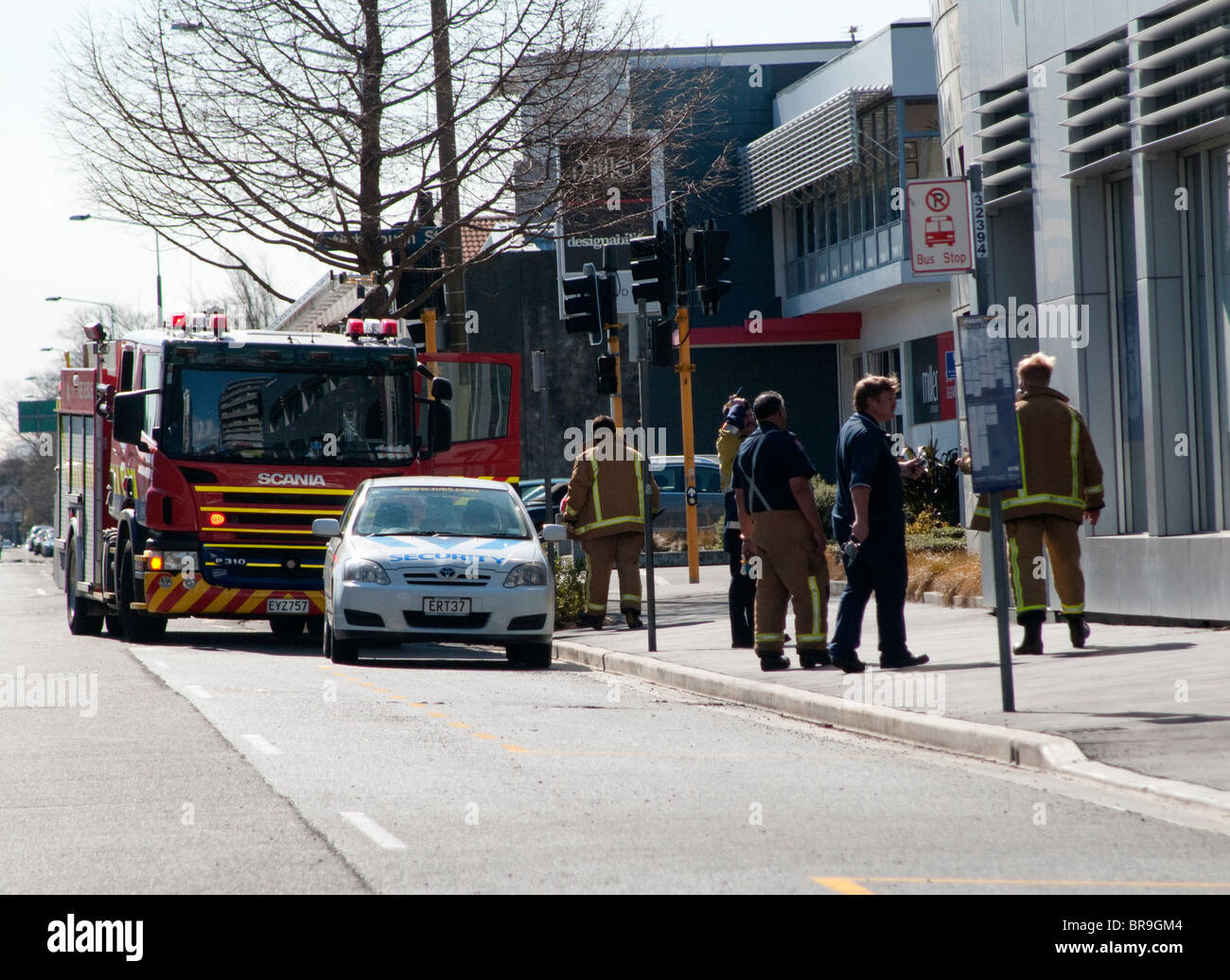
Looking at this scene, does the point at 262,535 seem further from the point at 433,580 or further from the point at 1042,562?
the point at 1042,562

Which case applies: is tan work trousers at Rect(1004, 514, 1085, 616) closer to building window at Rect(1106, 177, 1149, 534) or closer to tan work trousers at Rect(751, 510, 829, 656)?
tan work trousers at Rect(751, 510, 829, 656)

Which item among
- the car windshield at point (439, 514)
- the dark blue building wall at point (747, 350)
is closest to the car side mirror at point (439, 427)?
the car windshield at point (439, 514)

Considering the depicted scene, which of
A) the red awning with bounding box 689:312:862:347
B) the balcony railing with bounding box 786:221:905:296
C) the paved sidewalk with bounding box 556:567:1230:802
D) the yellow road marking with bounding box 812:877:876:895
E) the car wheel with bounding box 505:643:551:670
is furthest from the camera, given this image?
the red awning with bounding box 689:312:862:347

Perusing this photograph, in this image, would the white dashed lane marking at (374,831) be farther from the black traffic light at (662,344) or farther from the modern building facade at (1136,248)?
the black traffic light at (662,344)

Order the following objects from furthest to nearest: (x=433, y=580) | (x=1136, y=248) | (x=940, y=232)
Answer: (x=433, y=580) < (x=1136, y=248) < (x=940, y=232)

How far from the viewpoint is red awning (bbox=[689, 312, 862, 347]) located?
136 ft

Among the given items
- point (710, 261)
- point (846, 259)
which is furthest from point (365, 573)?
point (846, 259)

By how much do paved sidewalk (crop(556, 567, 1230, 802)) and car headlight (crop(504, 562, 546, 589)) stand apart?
0.99 m

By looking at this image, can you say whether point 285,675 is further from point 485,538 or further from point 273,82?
point 273,82

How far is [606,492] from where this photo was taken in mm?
16984

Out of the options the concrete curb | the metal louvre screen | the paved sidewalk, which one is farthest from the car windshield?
the metal louvre screen

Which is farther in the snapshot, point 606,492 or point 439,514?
point 606,492

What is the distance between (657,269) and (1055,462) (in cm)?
443
